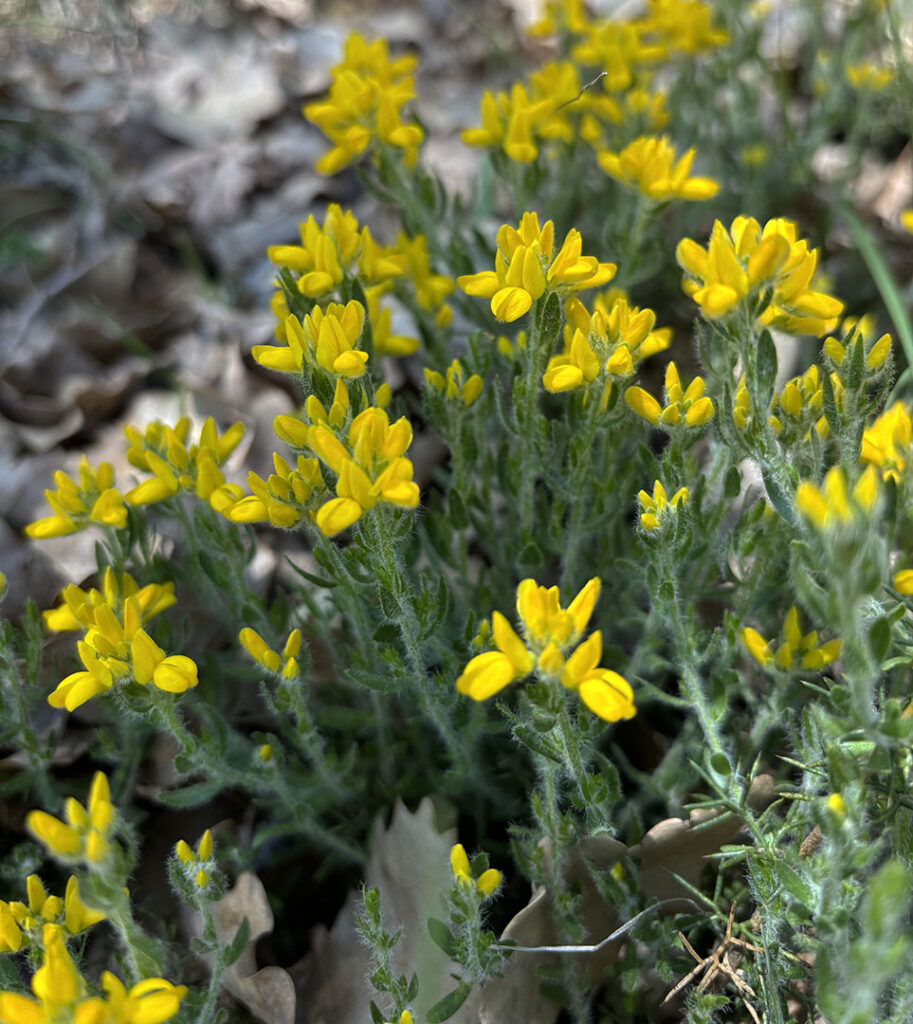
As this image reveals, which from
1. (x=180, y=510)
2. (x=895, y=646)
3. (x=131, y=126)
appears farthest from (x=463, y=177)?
Answer: (x=895, y=646)

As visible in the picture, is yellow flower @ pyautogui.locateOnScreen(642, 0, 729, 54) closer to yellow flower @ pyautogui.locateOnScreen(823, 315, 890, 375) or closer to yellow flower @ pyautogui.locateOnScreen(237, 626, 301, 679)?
yellow flower @ pyautogui.locateOnScreen(823, 315, 890, 375)

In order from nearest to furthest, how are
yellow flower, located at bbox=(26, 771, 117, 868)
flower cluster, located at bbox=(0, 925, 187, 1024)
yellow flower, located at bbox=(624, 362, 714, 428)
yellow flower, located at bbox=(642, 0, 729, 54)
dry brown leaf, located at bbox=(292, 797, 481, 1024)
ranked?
flower cluster, located at bbox=(0, 925, 187, 1024) < yellow flower, located at bbox=(26, 771, 117, 868) < yellow flower, located at bbox=(624, 362, 714, 428) < dry brown leaf, located at bbox=(292, 797, 481, 1024) < yellow flower, located at bbox=(642, 0, 729, 54)

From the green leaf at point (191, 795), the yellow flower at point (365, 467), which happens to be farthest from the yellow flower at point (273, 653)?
the yellow flower at point (365, 467)

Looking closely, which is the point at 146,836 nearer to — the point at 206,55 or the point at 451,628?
the point at 451,628

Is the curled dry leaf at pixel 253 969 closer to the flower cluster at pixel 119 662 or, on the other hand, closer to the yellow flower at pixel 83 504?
the flower cluster at pixel 119 662

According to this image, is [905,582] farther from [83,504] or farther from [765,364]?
[83,504]

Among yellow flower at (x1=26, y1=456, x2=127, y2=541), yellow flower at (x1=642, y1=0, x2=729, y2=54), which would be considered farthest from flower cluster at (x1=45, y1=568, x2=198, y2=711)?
yellow flower at (x1=642, y1=0, x2=729, y2=54)
